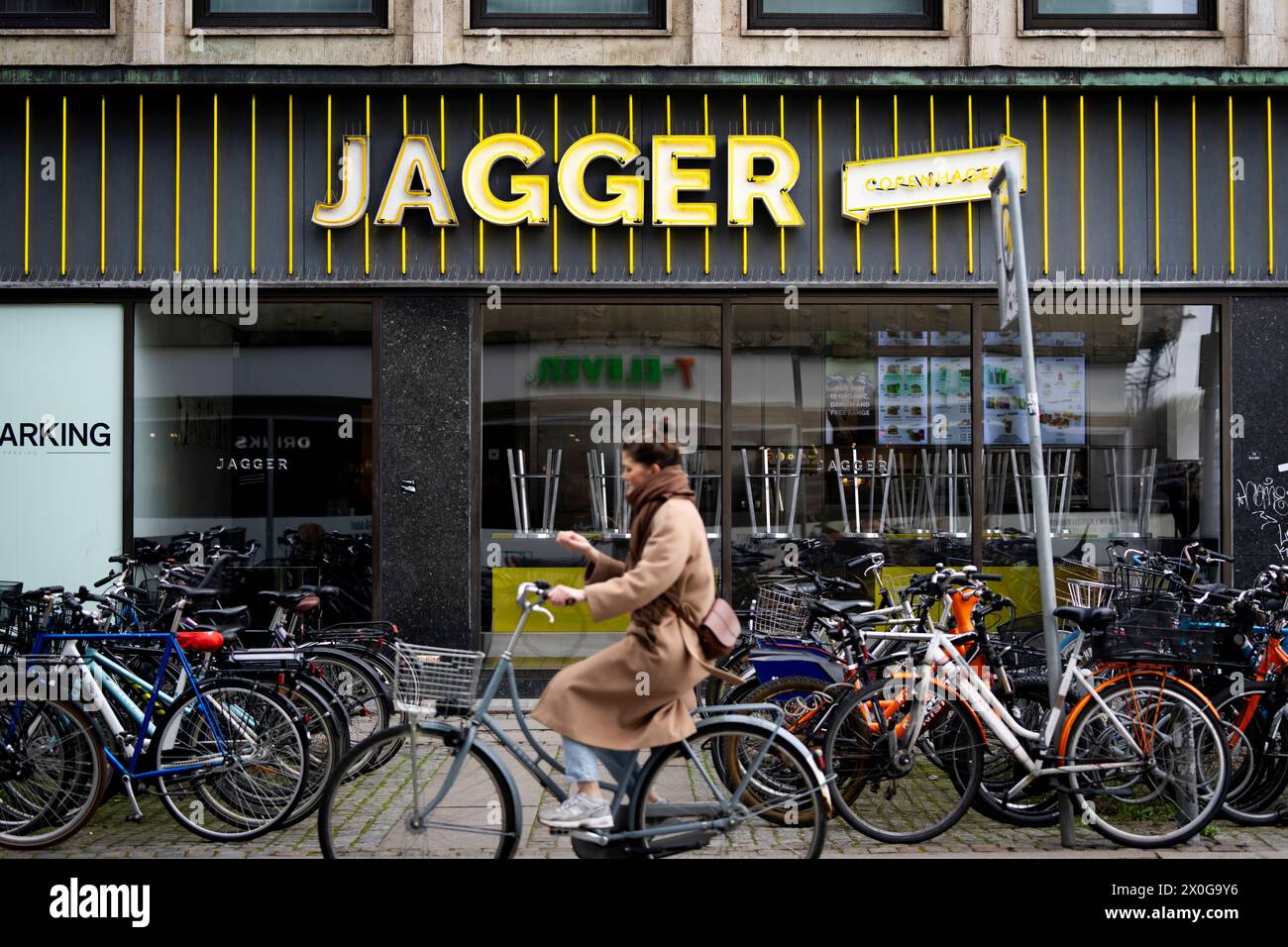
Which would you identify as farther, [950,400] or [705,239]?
[950,400]

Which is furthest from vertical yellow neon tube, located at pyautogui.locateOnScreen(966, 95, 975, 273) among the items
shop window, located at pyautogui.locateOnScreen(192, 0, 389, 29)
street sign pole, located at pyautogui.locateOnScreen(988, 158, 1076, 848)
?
shop window, located at pyautogui.locateOnScreen(192, 0, 389, 29)

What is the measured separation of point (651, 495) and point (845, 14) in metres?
6.35

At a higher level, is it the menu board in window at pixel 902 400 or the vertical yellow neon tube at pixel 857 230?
the vertical yellow neon tube at pixel 857 230

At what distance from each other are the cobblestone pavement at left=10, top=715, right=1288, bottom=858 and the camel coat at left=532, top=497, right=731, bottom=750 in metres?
0.48

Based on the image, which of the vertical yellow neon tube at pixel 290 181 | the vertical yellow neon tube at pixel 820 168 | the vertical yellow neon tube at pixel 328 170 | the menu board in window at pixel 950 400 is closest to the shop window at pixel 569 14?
the vertical yellow neon tube at pixel 328 170

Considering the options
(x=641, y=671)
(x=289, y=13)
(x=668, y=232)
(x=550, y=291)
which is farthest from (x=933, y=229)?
(x=641, y=671)

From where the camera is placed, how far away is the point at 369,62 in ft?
32.2

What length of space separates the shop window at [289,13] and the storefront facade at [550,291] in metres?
0.67

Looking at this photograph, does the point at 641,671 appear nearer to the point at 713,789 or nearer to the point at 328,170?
the point at 713,789

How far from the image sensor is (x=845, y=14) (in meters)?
10.0

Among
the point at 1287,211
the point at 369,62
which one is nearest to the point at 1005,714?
the point at 1287,211

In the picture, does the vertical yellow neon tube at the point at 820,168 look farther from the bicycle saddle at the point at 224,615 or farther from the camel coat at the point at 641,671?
the bicycle saddle at the point at 224,615

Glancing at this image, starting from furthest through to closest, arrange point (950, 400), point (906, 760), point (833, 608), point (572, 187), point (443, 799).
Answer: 1. point (950, 400)
2. point (572, 187)
3. point (833, 608)
4. point (906, 760)
5. point (443, 799)

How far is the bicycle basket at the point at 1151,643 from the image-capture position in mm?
6117
